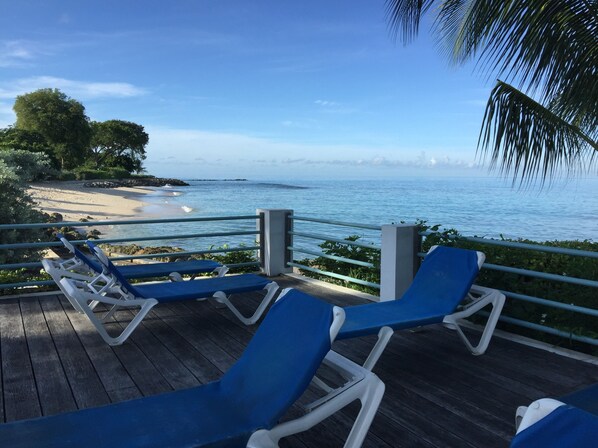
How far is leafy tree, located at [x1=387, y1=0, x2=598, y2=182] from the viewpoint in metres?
4.95

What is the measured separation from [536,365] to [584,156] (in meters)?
3.46

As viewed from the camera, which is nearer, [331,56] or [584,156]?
[584,156]

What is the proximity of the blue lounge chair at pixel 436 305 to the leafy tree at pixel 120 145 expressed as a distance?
70806 millimetres

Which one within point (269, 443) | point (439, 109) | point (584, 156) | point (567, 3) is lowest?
point (269, 443)

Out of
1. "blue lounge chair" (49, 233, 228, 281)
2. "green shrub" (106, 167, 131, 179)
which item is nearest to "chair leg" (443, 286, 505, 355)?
"blue lounge chair" (49, 233, 228, 281)

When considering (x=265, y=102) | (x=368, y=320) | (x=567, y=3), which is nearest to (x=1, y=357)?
(x=368, y=320)

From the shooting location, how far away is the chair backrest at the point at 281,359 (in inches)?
80.5

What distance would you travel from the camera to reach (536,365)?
3.58 metres

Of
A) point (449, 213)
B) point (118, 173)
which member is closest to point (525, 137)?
point (449, 213)

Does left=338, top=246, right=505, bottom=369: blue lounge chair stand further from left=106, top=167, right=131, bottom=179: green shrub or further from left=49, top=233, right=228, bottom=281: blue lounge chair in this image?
left=106, top=167, right=131, bottom=179: green shrub

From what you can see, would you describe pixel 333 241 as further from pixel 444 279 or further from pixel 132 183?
pixel 132 183

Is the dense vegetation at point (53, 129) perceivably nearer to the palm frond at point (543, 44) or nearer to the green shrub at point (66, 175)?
the green shrub at point (66, 175)

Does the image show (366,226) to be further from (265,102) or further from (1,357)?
(265,102)

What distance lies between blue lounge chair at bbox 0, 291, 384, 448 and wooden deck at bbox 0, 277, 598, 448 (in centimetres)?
51
